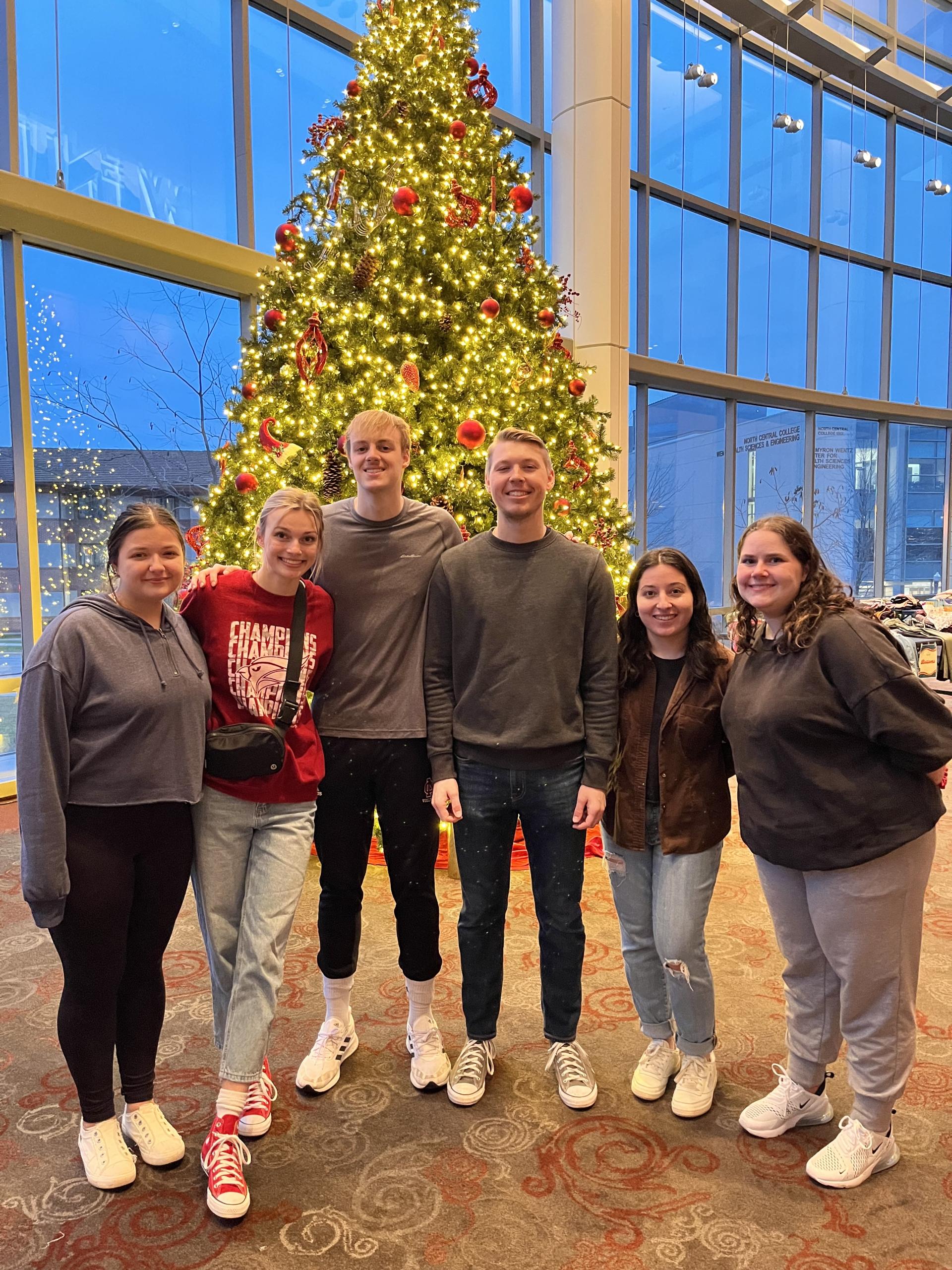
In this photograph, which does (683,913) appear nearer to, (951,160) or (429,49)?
(429,49)

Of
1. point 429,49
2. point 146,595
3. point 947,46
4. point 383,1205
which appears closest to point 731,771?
point 383,1205

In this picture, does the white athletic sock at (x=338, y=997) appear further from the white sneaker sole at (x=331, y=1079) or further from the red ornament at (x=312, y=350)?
the red ornament at (x=312, y=350)

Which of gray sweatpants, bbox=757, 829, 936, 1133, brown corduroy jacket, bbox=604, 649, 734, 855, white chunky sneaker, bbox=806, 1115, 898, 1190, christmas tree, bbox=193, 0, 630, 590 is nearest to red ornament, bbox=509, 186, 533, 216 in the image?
christmas tree, bbox=193, 0, 630, 590

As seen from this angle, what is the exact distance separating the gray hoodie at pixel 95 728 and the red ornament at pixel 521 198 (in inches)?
133

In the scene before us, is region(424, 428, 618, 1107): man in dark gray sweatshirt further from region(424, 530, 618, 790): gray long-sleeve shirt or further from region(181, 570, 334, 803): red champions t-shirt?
region(181, 570, 334, 803): red champions t-shirt

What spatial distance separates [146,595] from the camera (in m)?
1.83

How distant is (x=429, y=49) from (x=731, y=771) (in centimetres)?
407

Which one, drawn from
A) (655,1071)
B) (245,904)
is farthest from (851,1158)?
(245,904)

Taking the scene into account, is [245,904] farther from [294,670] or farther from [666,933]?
[666,933]

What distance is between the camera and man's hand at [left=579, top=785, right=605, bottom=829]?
207 cm

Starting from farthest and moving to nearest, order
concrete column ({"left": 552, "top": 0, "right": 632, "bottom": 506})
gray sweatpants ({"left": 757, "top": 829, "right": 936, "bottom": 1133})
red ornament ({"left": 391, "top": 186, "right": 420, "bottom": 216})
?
concrete column ({"left": 552, "top": 0, "right": 632, "bottom": 506}), red ornament ({"left": 391, "top": 186, "right": 420, "bottom": 216}), gray sweatpants ({"left": 757, "top": 829, "right": 936, "bottom": 1133})

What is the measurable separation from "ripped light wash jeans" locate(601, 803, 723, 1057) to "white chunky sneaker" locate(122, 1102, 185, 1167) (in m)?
1.17

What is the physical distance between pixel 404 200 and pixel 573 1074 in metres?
3.51

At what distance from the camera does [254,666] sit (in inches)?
78.1
